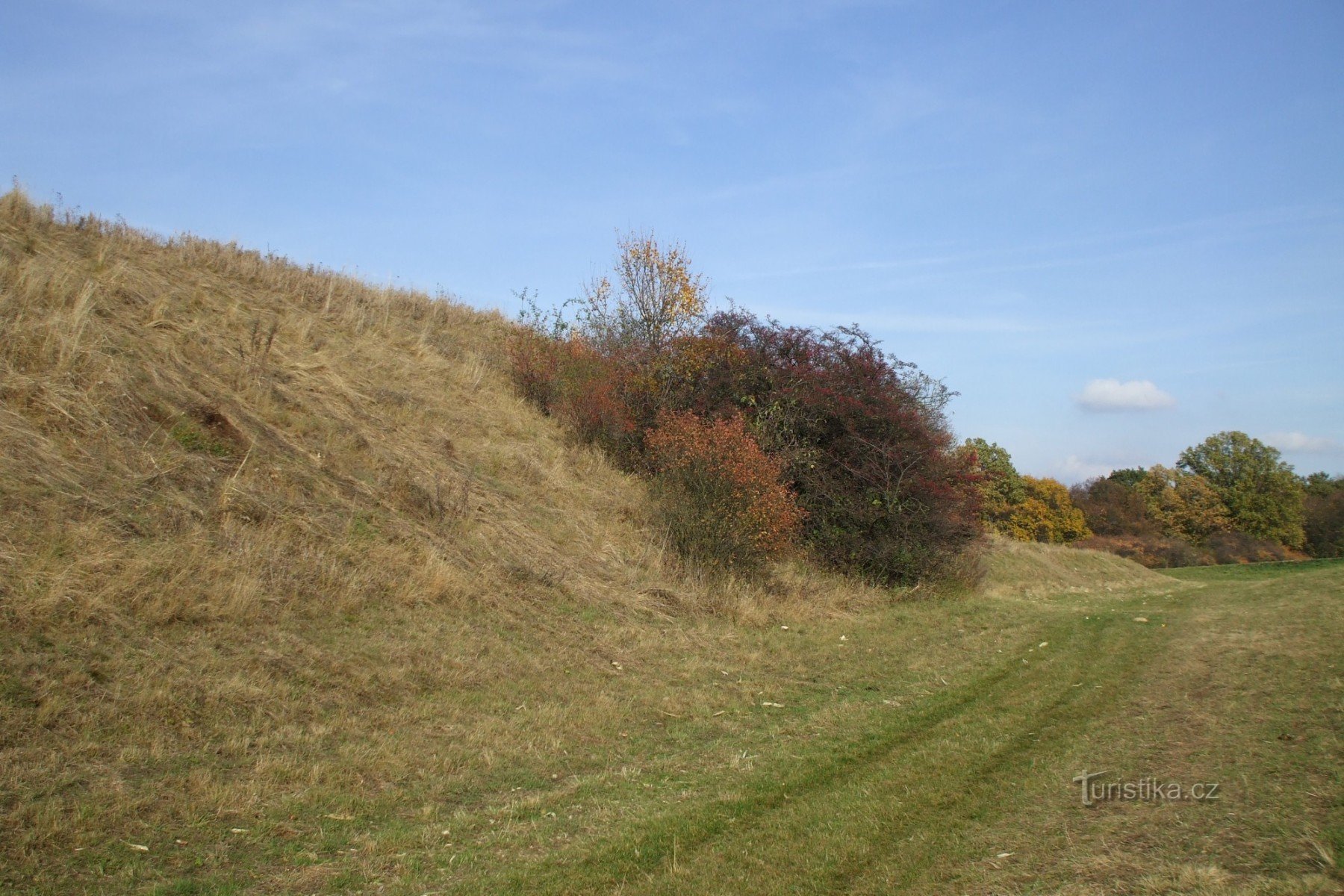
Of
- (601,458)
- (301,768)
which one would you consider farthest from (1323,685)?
(601,458)

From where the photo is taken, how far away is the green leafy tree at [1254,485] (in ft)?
231

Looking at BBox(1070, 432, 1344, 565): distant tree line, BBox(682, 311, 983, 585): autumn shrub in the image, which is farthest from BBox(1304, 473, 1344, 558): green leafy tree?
BBox(682, 311, 983, 585): autumn shrub

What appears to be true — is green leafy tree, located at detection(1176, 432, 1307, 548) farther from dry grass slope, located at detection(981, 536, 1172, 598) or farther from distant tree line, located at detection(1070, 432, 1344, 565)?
dry grass slope, located at detection(981, 536, 1172, 598)

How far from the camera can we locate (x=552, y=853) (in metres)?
5.93

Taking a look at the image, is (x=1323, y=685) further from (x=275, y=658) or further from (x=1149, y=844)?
(x=275, y=658)

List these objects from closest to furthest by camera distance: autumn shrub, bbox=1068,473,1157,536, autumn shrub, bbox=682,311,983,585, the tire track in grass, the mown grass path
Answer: the mown grass path, the tire track in grass, autumn shrub, bbox=682,311,983,585, autumn shrub, bbox=1068,473,1157,536

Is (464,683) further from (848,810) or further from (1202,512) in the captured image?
(1202,512)

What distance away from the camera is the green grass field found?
5.29m

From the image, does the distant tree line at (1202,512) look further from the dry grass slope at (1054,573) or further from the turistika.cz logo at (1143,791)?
the turistika.cz logo at (1143,791)

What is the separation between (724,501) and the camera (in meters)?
17.5

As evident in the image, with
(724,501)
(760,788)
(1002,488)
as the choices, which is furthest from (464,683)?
(1002,488)

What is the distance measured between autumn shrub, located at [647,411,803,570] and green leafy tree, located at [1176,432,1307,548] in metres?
70.2

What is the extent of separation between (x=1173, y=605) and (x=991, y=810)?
1634cm

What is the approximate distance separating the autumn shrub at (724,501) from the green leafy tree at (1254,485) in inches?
2764
